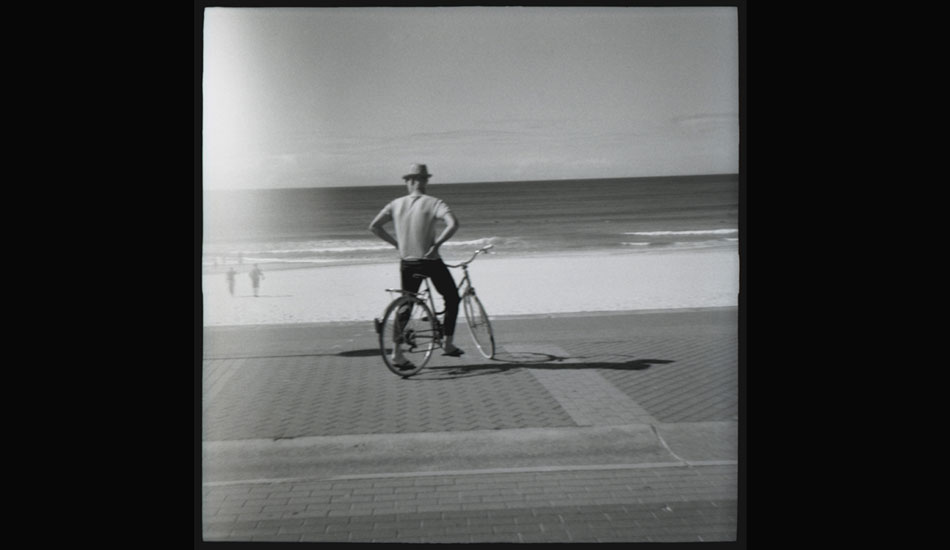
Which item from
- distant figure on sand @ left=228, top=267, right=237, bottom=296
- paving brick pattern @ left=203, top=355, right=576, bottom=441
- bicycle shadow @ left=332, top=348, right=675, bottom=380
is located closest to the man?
bicycle shadow @ left=332, top=348, right=675, bottom=380

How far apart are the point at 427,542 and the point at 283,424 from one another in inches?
49.7

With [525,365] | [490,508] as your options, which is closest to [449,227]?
[525,365]

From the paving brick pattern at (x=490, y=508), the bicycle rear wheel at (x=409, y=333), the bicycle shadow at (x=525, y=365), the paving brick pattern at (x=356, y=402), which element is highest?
the bicycle rear wheel at (x=409, y=333)

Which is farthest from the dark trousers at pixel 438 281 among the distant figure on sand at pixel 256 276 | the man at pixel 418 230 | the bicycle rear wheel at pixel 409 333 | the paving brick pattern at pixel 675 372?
the paving brick pattern at pixel 675 372

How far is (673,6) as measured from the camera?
18.4 ft

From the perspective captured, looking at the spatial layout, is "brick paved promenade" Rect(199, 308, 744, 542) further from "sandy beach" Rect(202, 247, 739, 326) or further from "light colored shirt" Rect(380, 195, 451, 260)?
"light colored shirt" Rect(380, 195, 451, 260)

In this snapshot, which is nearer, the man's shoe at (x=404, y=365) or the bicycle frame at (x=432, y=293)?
the bicycle frame at (x=432, y=293)

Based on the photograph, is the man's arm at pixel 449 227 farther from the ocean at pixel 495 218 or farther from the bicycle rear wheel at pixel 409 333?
the bicycle rear wheel at pixel 409 333

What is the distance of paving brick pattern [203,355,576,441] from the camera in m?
5.79

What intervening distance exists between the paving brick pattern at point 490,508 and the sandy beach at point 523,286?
3.41 ft

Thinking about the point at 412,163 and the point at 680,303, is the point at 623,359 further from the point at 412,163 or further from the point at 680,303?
the point at 412,163

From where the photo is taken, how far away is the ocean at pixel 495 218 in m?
5.71

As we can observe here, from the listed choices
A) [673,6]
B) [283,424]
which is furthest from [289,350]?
[673,6]

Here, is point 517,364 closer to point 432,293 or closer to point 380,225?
point 432,293
